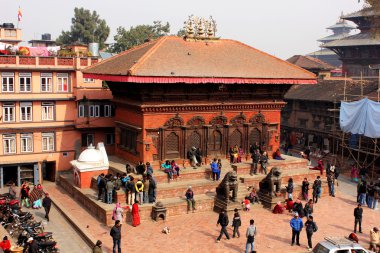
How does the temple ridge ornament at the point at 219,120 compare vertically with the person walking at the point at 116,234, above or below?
above

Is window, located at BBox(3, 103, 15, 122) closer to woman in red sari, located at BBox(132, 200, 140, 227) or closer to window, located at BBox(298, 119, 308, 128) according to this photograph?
woman in red sari, located at BBox(132, 200, 140, 227)

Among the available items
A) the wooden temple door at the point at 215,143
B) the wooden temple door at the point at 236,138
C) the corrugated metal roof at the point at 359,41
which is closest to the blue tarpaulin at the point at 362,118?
the wooden temple door at the point at 236,138

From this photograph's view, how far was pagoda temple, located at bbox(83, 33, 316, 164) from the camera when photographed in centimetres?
2470

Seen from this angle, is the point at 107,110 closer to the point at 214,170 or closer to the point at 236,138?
the point at 236,138

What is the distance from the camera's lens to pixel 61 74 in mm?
30000

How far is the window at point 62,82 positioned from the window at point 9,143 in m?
4.23

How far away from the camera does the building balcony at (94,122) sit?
99.8 ft

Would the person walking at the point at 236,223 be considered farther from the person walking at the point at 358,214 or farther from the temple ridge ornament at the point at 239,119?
the temple ridge ornament at the point at 239,119

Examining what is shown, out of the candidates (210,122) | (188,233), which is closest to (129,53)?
(210,122)

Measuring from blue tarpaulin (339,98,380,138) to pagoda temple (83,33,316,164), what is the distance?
13.8 feet

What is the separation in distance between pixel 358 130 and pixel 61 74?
783 inches

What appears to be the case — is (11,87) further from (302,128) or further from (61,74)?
(302,128)

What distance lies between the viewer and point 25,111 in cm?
2898

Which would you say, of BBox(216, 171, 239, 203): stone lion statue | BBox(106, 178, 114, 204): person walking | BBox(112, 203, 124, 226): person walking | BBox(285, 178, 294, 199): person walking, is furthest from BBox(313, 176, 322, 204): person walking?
BBox(106, 178, 114, 204): person walking
